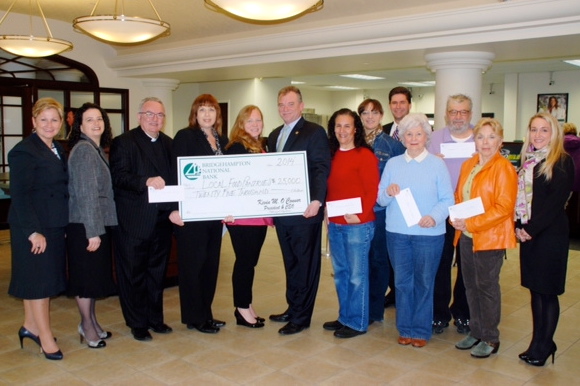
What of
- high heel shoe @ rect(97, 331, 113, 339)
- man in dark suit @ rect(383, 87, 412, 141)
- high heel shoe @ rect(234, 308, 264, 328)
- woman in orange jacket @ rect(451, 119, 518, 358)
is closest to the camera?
woman in orange jacket @ rect(451, 119, 518, 358)

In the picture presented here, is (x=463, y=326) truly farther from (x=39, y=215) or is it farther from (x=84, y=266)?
(x=39, y=215)

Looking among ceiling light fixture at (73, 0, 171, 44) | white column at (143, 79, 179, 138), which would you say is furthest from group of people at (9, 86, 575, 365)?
white column at (143, 79, 179, 138)

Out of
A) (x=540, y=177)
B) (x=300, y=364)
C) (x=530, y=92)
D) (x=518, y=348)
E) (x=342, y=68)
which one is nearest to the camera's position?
(x=540, y=177)

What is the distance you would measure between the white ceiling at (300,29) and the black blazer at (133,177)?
11.8 feet

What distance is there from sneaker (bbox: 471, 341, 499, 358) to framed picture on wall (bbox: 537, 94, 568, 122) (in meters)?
11.7

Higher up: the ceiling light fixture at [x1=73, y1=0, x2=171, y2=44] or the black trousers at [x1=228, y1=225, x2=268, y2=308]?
the ceiling light fixture at [x1=73, y1=0, x2=171, y2=44]

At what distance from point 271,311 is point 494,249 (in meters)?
1.94

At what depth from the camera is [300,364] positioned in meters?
3.48

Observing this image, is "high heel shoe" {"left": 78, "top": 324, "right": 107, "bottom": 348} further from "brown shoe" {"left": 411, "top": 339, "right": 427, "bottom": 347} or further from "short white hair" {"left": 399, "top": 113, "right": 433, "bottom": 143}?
"short white hair" {"left": 399, "top": 113, "right": 433, "bottom": 143}

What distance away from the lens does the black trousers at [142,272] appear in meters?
3.77

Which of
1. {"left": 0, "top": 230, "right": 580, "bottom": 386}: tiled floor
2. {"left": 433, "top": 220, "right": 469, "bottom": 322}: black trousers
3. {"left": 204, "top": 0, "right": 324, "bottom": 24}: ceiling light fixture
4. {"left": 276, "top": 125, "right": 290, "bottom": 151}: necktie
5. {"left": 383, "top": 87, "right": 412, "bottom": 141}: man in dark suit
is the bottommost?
{"left": 0, "top": 230, "right": 580, "bottom": 386}: tiled floor

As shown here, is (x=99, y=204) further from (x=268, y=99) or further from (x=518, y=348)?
(x=268, y=99)

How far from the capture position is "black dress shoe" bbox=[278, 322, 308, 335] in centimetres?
399

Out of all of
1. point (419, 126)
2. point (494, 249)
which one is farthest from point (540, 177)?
point (419, 126)
